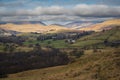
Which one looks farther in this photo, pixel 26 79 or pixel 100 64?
pixel 100 64

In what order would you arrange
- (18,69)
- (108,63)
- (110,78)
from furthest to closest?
1. (18,69)
2. (108,63)
3. (110,78)

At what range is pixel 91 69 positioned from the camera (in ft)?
441

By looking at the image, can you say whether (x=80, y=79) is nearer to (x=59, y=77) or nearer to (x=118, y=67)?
(x=59, y=77)

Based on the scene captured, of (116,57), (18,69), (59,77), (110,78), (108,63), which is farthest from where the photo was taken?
(18,69)

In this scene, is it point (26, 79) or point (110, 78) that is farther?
point (26, 79)

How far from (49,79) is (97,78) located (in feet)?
76.1

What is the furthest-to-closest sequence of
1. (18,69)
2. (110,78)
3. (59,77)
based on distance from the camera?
1. (18,69)
2. (59,77)
3. (110,78)

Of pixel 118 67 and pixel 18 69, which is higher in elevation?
pixel 118 67

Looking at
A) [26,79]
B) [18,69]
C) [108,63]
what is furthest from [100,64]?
[18,69]

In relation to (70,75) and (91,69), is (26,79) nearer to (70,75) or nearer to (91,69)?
(70,75)

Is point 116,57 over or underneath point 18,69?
over

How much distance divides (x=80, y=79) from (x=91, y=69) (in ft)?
56.0

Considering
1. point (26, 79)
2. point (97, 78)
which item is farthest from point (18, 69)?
point (97, 78)

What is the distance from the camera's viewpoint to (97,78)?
390 feet
